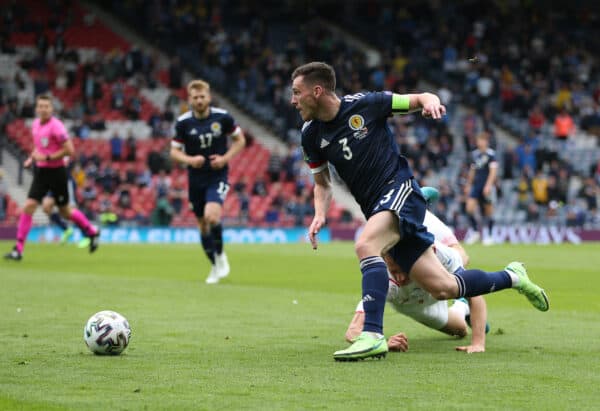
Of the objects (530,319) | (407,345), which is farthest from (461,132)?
(407,345)

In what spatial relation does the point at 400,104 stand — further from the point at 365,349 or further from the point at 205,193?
the point at 205,193

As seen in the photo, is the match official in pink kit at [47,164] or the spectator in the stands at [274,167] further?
the spectator in the stands at [274,167]

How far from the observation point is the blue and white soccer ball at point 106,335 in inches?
282

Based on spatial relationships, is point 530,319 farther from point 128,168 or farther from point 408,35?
point 408,35

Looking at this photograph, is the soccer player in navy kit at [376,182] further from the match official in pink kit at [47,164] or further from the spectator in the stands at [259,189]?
the spectator in the stands at [259,189]

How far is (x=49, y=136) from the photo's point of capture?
56.7ft

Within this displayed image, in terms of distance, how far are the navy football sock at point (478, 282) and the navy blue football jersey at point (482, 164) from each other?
17134mm

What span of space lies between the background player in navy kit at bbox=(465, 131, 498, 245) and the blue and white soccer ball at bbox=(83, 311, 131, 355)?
17.8 meters

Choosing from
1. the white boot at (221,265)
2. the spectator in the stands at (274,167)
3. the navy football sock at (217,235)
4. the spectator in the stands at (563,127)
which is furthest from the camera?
the spectator in the stands at (563,127)

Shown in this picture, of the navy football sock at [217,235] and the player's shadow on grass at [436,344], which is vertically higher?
the navy football sock at [217,235]

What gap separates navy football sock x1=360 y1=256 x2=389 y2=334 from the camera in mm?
7051

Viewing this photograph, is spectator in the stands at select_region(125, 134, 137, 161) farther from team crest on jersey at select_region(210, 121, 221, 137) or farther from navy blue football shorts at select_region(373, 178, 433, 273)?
navy blue football shorts at select_region(373, 178, 433, 273)

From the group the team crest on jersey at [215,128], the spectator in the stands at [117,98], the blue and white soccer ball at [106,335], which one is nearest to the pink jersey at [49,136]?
the team crest on jersey at [215,128]

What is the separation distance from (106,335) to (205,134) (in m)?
7.09
